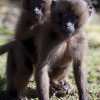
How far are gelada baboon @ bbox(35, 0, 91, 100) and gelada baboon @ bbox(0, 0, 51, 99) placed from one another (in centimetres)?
31

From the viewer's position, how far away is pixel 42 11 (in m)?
6.02

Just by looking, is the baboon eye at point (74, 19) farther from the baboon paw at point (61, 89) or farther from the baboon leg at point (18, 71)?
the baboon paw at point (61, 89)

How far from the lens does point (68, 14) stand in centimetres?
522

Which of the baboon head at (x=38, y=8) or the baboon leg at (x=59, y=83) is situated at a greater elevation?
Result: the baboon head at (x=38, y=8)

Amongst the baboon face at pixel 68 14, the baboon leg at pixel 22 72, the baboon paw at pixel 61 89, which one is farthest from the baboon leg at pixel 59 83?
the baboon face at pixel 68 14

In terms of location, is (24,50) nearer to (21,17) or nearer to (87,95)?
(21,17)

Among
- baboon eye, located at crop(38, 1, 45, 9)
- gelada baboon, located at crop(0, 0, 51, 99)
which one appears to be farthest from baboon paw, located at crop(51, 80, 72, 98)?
baboon eye, located at crop(38, 1, 45, 9)

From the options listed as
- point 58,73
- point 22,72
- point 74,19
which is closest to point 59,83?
point 58,73

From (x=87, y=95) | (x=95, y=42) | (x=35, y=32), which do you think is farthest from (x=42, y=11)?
(x=95, y=42)

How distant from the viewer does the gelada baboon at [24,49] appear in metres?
5.89

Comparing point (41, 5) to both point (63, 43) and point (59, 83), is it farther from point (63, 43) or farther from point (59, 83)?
point (59, 83)

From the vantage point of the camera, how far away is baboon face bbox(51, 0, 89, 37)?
5230mm

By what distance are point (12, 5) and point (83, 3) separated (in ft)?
34.5

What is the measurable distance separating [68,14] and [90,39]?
6.42 m
